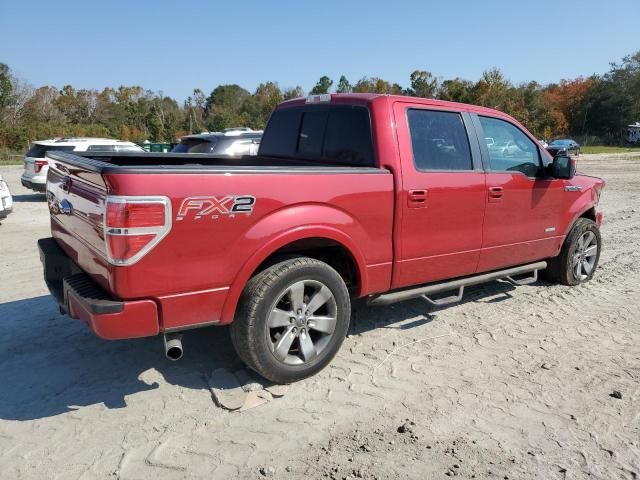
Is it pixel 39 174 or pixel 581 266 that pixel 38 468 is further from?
pixel 39 174

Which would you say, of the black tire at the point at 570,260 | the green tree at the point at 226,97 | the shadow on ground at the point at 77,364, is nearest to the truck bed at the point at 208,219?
the shadow on ground at the point at 77,364

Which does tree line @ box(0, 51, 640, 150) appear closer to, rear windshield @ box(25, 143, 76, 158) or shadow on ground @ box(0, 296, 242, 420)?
rear windshield @ box(25, 143, 76, 158)

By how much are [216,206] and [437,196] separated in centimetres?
194

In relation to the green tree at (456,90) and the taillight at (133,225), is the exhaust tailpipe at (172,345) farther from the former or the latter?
the green tree at (456,90)

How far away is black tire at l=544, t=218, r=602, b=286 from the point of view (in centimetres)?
577

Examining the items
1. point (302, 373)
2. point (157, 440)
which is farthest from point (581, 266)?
point (157, 440)

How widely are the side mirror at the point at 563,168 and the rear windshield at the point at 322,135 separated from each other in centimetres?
231

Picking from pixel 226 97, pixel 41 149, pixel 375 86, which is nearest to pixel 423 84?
pixel 375 86

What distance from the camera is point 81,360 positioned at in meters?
3.96

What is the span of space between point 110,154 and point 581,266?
17.2ft

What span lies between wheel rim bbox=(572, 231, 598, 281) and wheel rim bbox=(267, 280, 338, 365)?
141 inches

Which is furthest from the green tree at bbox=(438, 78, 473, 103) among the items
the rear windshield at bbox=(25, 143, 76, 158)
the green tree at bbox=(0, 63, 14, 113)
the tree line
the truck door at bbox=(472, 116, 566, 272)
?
the truck door at bbox=(472, 116, 566, 272)

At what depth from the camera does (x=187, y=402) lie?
11.2 feet

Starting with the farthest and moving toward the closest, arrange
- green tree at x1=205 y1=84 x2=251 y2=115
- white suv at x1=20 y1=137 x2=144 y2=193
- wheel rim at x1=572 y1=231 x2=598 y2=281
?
green tree at x1=205 y1=84 x2=251 y2=115, white suv at x1=20 y1=137 x2=144 y2=193, wheel rim at x1=572 y1=231 x2=598 y2=281
